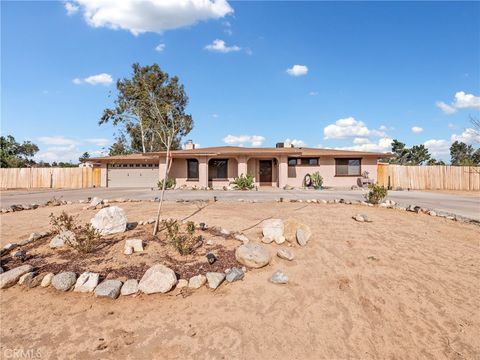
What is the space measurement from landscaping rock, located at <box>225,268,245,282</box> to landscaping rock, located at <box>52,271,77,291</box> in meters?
2.04

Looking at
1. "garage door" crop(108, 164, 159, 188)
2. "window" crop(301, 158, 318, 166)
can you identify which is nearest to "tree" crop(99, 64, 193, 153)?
"garage door" crop(108, 164, 159, 188)

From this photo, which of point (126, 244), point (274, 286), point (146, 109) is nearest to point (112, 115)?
point (146, 109)

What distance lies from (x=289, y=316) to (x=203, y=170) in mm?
16495

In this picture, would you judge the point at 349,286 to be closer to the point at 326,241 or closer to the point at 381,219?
the point at 326,241

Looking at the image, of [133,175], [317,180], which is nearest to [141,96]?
A: [133,175]

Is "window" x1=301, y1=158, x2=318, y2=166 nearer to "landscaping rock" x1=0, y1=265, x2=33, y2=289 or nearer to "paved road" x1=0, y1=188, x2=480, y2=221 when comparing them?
"paved road" x1=0, y1=188, x2=480, y2=221

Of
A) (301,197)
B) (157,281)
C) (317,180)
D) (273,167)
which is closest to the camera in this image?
(157,281)

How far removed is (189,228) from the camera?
500 cm

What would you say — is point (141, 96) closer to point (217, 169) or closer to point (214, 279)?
point (217, 169)

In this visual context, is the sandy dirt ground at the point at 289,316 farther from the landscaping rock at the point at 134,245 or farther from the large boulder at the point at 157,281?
the landscaping rock at the point at 134,245

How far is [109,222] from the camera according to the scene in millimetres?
5406

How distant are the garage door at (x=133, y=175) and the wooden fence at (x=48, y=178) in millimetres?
2019

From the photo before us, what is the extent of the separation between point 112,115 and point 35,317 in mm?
30828

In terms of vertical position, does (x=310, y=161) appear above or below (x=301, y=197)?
above
